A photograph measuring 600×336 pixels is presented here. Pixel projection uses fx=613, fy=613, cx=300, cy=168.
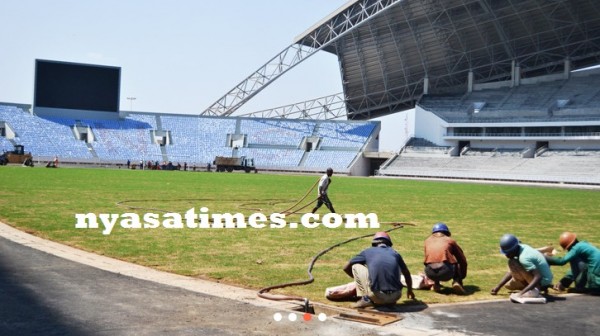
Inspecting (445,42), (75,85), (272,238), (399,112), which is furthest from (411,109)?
(272,238)

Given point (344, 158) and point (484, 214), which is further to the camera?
point (344, 158)

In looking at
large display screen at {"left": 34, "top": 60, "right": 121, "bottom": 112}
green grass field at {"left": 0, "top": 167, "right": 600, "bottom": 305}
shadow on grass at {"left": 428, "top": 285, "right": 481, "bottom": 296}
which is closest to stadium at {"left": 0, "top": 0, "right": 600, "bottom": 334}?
large display screen at {"left": 34, "top": 60, "right": 121, "bottom": 112}

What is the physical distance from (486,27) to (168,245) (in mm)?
70659

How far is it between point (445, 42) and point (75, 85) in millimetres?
52261

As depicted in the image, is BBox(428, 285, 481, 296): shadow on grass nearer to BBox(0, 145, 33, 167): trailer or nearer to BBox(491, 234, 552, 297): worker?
BBox(491, 234, 552, 297): worker

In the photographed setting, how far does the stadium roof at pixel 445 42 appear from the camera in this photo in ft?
233

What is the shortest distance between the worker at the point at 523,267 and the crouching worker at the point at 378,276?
183cm

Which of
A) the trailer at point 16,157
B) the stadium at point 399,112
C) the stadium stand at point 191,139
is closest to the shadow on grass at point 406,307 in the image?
the stadium at point 399,112

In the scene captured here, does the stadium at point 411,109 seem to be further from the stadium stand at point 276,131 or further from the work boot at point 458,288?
the work boot at point 458,288

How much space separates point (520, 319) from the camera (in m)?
8.32

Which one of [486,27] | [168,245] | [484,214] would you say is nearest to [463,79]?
[486,27]

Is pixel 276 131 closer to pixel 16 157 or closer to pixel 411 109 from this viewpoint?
pixel 411 109

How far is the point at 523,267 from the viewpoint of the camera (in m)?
9.80

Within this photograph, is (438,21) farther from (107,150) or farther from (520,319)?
(520,319)
